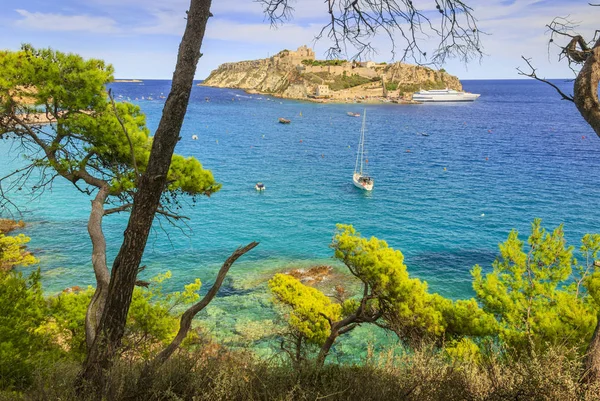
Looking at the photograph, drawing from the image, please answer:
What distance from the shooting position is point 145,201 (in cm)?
411

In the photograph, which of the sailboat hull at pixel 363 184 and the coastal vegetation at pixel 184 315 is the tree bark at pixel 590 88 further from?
the sailboat hull at pixel 363 184

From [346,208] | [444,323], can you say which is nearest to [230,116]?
[346,208]

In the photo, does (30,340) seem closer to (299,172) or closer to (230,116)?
(299,172)

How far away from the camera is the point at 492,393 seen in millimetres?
3854

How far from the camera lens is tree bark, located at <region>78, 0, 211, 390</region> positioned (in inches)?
157

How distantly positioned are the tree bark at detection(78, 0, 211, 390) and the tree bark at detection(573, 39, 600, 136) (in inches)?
166

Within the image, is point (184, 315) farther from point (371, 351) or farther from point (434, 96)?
point (434, 96)

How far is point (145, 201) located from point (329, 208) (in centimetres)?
2950

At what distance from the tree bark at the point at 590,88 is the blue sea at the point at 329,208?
234cm

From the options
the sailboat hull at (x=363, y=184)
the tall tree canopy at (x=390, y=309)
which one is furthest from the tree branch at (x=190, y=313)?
the sailboat hull at (x=363, y=184)

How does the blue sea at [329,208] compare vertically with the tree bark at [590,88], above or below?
below

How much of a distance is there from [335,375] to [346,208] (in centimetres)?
2953

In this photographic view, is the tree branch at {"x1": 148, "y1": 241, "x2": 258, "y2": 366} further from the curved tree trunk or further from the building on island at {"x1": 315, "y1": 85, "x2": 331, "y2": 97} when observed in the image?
the building on island at {"x1": 315, "y1": 85, "x2": 331, "y2": 97}

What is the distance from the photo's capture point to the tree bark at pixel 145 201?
3984 millimetres
